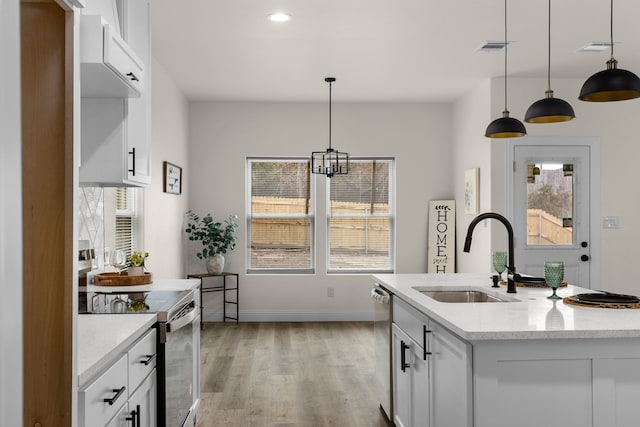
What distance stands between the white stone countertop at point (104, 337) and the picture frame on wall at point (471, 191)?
14.2 ft

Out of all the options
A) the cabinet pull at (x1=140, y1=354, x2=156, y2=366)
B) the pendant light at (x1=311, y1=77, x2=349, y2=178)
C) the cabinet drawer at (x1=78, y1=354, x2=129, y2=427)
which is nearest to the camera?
the cabinet drawer at (x1=78, y1=354, x2=129, y2=427)

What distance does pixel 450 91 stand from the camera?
20.6 feet

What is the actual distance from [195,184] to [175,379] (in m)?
4.32

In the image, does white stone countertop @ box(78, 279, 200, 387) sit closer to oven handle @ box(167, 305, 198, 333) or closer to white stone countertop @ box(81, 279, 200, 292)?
oven handle @ box(167, 305, 198, 333)

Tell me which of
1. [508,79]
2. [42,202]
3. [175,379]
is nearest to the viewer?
[42,202]

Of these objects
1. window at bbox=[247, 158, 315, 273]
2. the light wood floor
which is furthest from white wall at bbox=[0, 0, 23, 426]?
window at bbox=[247, 158, 315, 273]

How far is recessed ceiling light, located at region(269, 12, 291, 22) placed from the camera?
386 centimetres

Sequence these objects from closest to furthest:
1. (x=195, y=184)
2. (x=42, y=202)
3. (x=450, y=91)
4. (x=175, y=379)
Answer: (x=42, y=202), (x=175, y=379), (x=450, y=91), (x=195, y=184)

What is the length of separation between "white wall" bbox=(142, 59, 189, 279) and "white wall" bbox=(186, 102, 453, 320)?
37 cm

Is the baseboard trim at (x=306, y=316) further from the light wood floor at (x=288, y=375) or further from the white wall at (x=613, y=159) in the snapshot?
the white wall at (x=613, y=159)

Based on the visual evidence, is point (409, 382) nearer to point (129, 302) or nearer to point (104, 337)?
point (129, 302)

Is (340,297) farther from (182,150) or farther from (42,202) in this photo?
(42,202)

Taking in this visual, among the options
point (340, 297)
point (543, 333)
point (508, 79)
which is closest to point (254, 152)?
point (340, 297)

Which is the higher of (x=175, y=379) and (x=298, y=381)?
(x=175, y=379)
